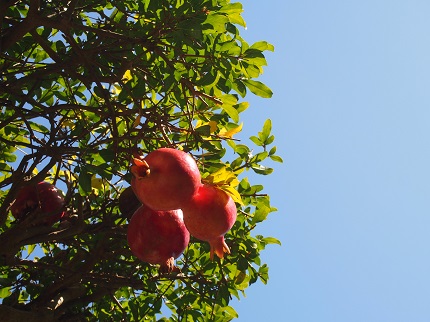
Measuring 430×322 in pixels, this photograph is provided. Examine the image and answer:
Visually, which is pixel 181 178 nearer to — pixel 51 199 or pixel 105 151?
pixel 105 151

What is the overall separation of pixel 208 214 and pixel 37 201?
3.36ft

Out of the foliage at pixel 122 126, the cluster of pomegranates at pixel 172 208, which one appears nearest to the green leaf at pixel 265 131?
the foliage at pixel 122 126

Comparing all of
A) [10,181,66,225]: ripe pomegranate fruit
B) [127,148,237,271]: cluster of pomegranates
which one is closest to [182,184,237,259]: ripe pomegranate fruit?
[127,148,237,271]: cluster of pomegranates

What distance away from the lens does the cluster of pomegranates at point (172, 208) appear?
59.3 inches

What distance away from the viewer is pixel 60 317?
274cm

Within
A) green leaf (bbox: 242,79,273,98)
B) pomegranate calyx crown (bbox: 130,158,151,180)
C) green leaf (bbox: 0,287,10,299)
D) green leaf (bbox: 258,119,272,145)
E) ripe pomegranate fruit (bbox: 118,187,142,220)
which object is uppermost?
green leaf (bbox: 258,119,272,145)

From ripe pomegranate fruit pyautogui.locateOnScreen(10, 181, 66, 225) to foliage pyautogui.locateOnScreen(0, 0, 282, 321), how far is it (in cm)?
5

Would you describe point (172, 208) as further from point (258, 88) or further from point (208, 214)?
point (258, 88)

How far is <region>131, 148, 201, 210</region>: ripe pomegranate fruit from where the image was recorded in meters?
1.50

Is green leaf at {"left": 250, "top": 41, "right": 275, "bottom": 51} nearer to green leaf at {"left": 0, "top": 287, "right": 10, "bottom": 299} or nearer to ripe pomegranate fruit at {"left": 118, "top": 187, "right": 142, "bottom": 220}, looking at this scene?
ripe pomegranate fruit at {"left": 118, "top": 187, "right": 142, "bottom": 220}

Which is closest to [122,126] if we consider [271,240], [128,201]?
[128,201]

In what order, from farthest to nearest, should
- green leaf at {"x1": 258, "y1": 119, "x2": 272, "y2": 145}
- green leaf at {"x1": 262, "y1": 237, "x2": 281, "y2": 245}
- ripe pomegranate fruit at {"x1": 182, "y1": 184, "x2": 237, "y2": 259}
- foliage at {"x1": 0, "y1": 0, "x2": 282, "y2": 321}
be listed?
1. green leaf at {"x1": 262, "y1": 237, "x2": 281, "y2": 245}
2. green leaf at {"x1": 258, "y1": 119, "x2": 272, "y2": 145}
3. foliage at {"x1": 0, "y1": 0, "x2": 282, "y2": 321}
4. ripe pomegranate fruit at {"x1": 182, "y1": 184, "x2": 237, "y2": 259}

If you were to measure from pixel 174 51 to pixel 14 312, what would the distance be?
130 cm

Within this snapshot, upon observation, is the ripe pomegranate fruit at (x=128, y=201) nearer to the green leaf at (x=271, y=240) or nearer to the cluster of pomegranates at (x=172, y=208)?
the cluster of pomegranates at (x=172, y=208)
